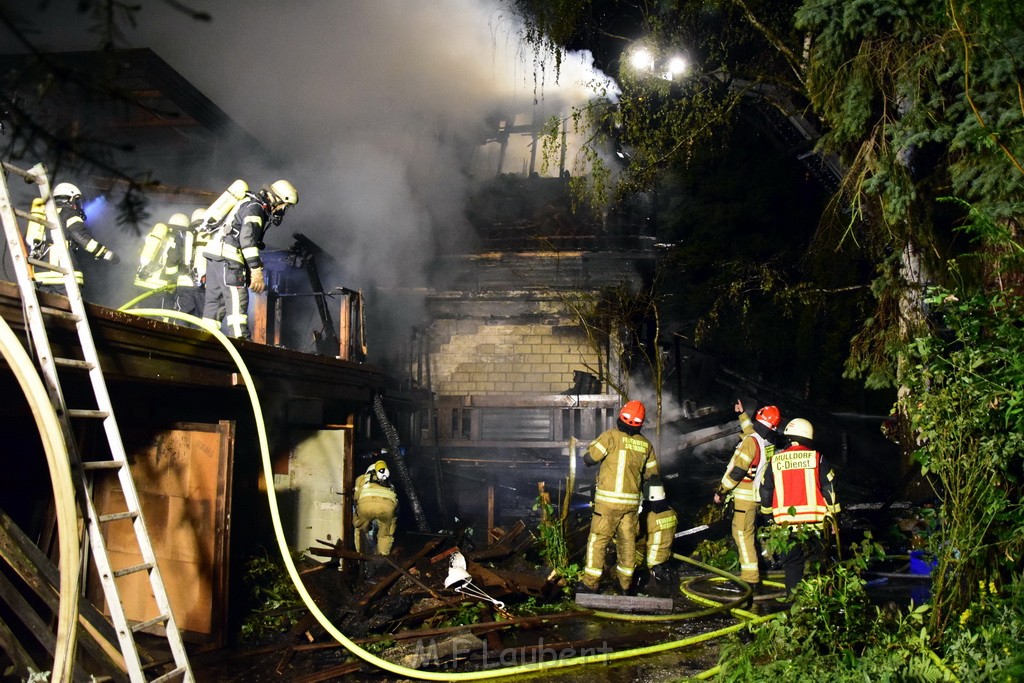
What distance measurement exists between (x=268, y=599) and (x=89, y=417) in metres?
3.53

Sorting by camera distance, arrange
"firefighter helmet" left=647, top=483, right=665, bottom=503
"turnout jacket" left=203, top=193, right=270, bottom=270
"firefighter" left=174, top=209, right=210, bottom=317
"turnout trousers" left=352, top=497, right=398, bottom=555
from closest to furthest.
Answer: "turnout jacket" left=203, top=193, right=270, bottom=270 < "firefighter helmet" left=647, top=483, right=665, bottom=503 < "turnout trousers" left=352, top=497, right=398, bottom=555 < "firefighter" left=174, top=209, right=210, bottom=317

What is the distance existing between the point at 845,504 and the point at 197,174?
11.8 meters

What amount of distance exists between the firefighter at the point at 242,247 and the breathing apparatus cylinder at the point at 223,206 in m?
0.04

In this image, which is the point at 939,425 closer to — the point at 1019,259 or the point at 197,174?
the point at 1019,259

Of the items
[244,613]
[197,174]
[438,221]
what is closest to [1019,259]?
[244,613]

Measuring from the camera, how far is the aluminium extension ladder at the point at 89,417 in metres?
3.45

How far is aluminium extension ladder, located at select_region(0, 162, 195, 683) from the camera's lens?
345 cm

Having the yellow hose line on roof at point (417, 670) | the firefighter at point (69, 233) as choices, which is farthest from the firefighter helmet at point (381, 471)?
the firefighter at point (69, 233)

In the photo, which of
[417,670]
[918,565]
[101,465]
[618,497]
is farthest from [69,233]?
[918,565]

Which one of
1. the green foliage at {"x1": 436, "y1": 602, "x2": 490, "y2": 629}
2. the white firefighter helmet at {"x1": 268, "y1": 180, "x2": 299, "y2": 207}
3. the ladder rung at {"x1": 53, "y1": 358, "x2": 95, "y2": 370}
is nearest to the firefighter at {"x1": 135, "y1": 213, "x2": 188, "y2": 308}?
the white firefighter helmet at {"x1": 268, "y1": 180, "x2": 299, "y2": 207}

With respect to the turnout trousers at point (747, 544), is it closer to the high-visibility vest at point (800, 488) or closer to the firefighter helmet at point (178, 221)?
the high-visibility vest at point (800, 488)

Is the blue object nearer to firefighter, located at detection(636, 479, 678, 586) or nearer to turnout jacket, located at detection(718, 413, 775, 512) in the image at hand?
turnout jacket, located at detection(718, 413, 775, 512)

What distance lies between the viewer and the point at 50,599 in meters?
3.69

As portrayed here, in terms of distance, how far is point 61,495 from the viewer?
10.4ft
